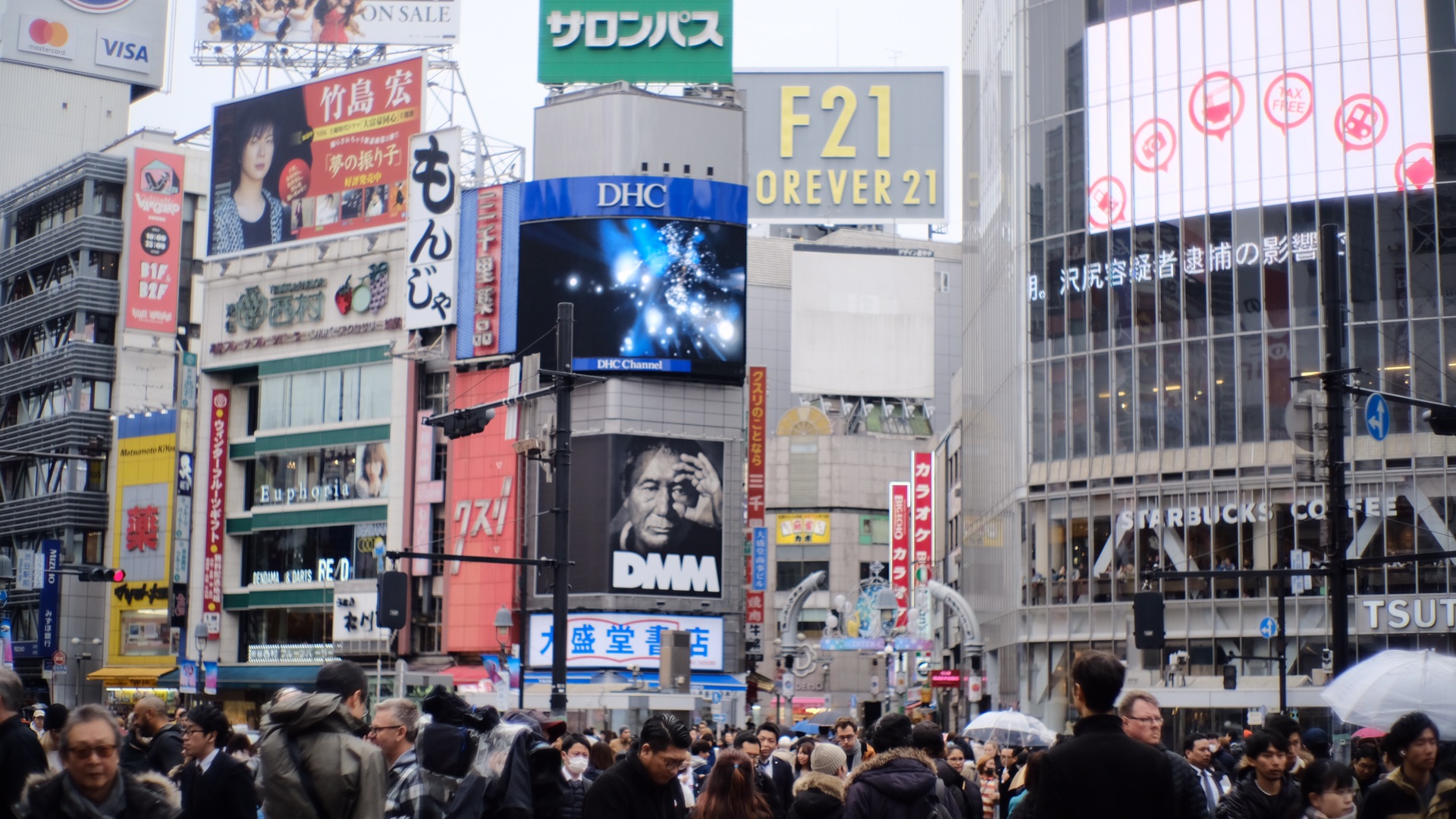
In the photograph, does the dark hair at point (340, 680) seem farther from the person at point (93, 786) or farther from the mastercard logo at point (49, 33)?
the mastercard logo at point (49, 33)

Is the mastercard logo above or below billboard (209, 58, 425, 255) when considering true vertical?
above

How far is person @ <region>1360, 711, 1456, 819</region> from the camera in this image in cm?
921

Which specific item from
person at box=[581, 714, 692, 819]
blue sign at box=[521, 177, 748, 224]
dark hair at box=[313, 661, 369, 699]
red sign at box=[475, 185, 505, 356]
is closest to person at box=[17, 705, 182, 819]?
dark hair at box=[313, 661, 369, 699]

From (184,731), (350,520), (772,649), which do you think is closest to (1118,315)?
(350,520)

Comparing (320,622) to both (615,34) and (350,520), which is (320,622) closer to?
(350,520)

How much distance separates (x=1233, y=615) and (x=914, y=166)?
52.8m

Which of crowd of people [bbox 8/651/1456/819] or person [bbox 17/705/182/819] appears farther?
person [bbox 17/705/182/819]

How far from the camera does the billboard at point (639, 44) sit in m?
69.6

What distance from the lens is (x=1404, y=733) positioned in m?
9.77

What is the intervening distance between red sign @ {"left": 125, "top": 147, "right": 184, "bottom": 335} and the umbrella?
67.0 meters

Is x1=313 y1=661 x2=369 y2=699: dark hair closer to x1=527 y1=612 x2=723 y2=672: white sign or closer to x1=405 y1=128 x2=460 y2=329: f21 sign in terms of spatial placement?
x1=527 y1=612 x2=723 y2=672: white sign

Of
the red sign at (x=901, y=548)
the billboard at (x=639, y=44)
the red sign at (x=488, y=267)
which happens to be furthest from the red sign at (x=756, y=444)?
the billboard at (x=639, y=44)

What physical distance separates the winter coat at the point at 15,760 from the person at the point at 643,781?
263cm

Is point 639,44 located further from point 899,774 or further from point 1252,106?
point 899,774
